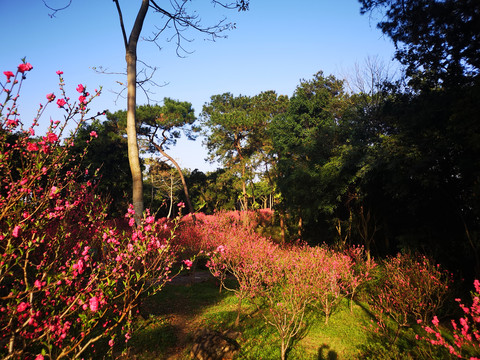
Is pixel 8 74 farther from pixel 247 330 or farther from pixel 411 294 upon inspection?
pixel 411 294

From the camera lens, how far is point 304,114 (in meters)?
20.1

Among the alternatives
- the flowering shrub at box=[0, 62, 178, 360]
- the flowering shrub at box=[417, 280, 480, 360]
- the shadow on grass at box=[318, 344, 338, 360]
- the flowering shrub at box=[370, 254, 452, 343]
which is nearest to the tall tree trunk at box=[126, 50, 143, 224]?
the flowering shrub at box=[0, 62, 178, 360]

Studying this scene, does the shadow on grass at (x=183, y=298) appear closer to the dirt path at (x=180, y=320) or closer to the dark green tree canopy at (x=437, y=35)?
the dirt path at (x=180, y=320)

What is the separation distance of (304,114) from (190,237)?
44.1 ft

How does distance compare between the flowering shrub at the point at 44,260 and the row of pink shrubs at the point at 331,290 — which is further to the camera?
the row of pink shrubs at the point at 331,290

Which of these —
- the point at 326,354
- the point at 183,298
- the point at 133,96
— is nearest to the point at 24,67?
the point at 133,96

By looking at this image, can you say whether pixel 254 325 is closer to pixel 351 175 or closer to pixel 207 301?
pixel 207 301

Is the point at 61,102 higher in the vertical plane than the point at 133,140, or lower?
lower

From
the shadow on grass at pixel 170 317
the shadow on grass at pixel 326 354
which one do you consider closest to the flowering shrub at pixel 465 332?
the shadow on grass at pixel 326 354

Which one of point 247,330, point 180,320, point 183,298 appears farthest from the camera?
point 183,298

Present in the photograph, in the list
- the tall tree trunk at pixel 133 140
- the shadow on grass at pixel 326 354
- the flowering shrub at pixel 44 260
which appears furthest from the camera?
the tall tree trunk at pixel 133 140

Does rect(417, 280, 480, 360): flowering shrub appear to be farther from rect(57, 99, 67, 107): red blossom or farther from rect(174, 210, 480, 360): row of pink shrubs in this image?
rect(57, 99, 67, 107): red blossom

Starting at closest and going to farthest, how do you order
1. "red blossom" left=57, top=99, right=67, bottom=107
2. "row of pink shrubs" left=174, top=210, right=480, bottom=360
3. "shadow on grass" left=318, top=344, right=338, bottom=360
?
"red blossom" left=57, top=99, right=67, bottom=107
"shadow on grass" left=318, top=344, right=338, bottom=360
"row of pink shrubs" left=174, top=210, right=480, bottom=360

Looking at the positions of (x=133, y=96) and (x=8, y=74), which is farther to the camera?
(x=133, y=96)
